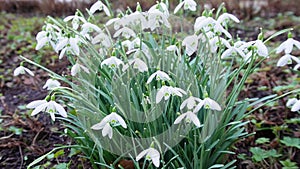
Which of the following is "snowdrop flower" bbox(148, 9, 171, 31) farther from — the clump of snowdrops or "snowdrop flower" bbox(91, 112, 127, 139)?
"snowdrop flower" bbox(91, 112, 127, 139)

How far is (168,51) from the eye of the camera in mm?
1560

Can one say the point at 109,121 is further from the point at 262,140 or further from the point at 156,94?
the point at 262,140

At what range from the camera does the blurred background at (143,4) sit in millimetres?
3924

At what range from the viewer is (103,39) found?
1.58 m

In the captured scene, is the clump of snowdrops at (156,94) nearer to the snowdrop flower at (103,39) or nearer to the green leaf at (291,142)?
the snowdrop flower at (103,39)

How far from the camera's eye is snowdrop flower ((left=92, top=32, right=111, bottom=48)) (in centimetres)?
157

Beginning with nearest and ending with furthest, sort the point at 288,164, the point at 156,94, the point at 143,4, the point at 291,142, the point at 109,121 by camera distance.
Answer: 1. the point at 109,121
2. the point at 156,94
3. the point at 288,164
4. the point at 291,142
5. the point at 143,4

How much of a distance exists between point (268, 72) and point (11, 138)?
171cm

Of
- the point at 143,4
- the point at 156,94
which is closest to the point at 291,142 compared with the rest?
the point at 156,94

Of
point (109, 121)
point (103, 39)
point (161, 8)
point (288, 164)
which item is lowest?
point (288, 164)

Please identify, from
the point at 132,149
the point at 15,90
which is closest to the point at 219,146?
the point at 132,149

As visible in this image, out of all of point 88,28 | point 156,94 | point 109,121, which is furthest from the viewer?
point 88,28

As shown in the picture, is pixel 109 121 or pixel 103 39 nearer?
pixel 109 121

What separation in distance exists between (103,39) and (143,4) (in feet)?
6.73
